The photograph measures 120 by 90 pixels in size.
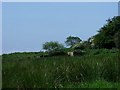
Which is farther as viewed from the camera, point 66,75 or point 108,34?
point 108,34

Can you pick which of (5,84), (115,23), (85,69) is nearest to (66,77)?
(85,69)

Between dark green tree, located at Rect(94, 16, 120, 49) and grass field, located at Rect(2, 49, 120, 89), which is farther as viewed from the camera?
dark green tree, located at Rect(94, 16, 120, 49)

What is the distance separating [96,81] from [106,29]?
50.4m

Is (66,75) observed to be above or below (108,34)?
below

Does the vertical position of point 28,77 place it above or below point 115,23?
below

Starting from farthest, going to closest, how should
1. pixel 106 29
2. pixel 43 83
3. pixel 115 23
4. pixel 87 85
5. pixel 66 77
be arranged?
pixel 106 29 < pixel 115 23 < pixel 66 77 < pixel 87 85 < pixel 43 83

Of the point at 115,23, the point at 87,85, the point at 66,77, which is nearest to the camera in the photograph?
the point at 87,85

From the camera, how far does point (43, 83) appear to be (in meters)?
6.39

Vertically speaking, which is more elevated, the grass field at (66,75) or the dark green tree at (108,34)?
the dark green tree at (108,34)

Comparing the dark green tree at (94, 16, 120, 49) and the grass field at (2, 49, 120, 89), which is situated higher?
the dark green tree at (94, 16, 120, 49)

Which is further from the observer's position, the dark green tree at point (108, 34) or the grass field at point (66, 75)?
the dark green tree at point (108, 34)

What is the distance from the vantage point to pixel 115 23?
176 ft

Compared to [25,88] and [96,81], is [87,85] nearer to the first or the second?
[96,81]

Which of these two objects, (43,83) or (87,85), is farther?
(87,85)
